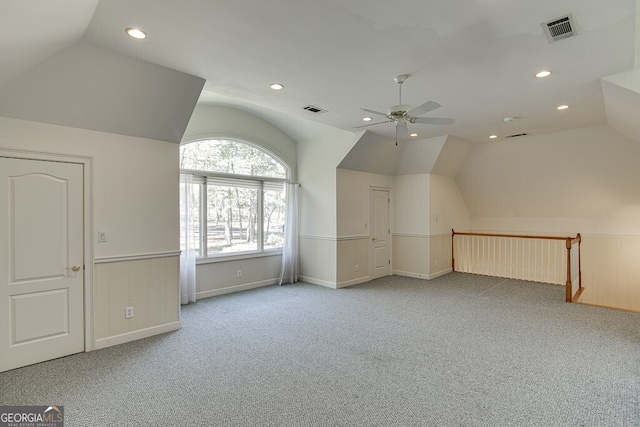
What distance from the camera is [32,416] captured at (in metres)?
2.42

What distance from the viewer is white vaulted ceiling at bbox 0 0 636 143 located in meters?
2.30

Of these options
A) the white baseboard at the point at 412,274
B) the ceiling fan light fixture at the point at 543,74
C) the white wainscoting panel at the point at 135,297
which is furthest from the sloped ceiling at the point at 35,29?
the white baseboard at the point at 412,274

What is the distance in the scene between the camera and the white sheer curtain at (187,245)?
5.18m

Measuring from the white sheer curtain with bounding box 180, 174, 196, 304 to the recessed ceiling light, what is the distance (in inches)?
107

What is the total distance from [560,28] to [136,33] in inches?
135

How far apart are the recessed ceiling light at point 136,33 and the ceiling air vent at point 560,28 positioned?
10.5ft

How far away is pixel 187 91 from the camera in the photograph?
3.64 m

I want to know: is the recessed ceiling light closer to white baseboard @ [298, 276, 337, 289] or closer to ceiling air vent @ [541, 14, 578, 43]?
ceiling air vent @ [541, 14, 578, 43]

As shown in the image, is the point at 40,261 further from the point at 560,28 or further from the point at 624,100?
the point at 624,100

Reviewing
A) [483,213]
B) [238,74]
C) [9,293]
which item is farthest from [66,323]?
[483,213]

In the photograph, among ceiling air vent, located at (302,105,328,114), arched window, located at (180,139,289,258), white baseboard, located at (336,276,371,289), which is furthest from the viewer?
white baseboard, located at (336,276,371,289)

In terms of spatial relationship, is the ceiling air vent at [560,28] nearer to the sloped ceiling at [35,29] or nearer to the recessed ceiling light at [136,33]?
the recessed ceiling light at [136,33]

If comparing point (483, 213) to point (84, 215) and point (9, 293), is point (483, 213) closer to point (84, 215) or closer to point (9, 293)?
point (84, 215)

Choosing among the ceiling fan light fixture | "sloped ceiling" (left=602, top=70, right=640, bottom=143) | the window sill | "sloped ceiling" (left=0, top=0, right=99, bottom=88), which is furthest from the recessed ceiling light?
"sloped ceiling" (left=602, top=70, right=640, bottom=143)
